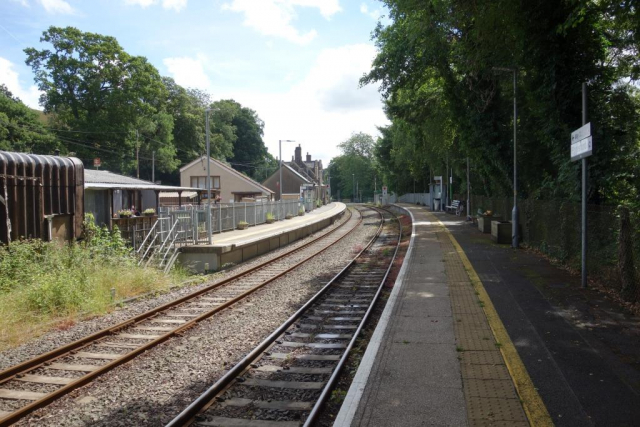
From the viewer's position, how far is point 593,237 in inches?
454

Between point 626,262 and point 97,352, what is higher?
point 626,262

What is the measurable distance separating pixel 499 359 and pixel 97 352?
6.04 metres

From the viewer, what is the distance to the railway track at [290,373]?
5410 mm

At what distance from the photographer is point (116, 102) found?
45.8 metres

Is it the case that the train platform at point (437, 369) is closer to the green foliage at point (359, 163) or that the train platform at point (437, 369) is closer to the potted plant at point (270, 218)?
the potted plant at point (270, 218)

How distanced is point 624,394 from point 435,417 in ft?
6.97

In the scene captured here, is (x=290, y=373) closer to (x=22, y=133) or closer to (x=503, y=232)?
(x=503, y=232)

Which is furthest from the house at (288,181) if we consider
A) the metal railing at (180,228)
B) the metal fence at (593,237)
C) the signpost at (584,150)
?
the signpost at (584,150)

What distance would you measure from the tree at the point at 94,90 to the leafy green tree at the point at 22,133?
190cm

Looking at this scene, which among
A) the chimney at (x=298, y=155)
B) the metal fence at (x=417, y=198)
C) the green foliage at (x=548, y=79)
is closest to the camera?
the green foliage at (x=548, y=79)

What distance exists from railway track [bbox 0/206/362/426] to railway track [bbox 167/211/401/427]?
1.85 meters

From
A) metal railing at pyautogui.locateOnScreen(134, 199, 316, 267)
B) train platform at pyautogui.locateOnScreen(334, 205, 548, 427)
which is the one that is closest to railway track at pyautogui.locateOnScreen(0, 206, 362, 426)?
train platform at pyautogui.locateOnScreen(334, 205, 548, 427)

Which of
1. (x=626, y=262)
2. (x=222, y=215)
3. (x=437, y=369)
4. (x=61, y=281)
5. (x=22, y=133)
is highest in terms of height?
(x=22, y=133)

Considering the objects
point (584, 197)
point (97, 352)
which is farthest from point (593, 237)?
point (97, 352)
